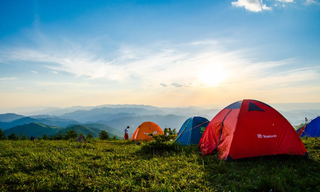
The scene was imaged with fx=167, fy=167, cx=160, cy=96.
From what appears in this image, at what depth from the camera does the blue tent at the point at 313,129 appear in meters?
13.6

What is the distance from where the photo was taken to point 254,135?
7.46 meters

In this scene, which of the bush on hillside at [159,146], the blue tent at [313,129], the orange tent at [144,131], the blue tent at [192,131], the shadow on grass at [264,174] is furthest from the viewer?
the orange tent at [144,131]

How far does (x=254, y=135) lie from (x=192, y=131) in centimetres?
539

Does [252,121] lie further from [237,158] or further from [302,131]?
[302,131]

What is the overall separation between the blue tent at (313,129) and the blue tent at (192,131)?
361 inches

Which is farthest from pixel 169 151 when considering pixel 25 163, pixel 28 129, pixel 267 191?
pixel 28 129

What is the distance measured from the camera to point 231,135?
7.52 meters

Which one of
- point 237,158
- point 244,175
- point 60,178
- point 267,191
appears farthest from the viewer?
point 237,158

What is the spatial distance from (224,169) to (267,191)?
1.74 m

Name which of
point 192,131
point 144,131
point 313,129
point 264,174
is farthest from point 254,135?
point 144,131

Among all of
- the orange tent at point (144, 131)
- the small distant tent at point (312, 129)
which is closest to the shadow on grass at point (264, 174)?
the small distant tent at point (312, 129)

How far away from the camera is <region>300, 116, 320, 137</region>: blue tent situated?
13633 mm

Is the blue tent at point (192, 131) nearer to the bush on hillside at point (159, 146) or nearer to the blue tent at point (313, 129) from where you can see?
the bush on hillside at point (159, 146)

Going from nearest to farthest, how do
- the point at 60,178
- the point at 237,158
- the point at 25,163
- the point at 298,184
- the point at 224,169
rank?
the point at 298,184
the point at 60,178
the point at 224,169
the point at 25,163
the point at 237,158
